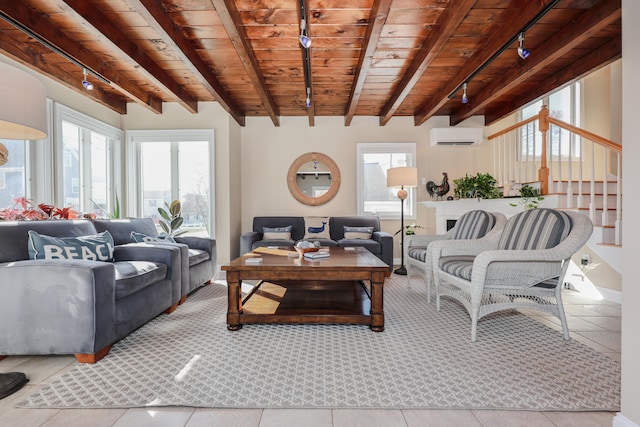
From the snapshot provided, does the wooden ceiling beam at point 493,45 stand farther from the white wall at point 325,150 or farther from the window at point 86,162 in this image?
the window at point 86,162

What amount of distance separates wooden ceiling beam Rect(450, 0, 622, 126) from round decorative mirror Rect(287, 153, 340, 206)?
8.04 feet

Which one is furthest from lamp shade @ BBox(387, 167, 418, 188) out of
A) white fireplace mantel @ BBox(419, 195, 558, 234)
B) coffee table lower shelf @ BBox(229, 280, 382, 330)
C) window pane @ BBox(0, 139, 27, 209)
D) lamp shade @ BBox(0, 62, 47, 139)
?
window pane @ BBox(0, 139, 27, 209)

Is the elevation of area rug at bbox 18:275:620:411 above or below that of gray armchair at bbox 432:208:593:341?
below

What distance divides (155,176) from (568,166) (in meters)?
6.00

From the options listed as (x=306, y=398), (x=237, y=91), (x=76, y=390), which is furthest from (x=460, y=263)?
(x=237, y=91)

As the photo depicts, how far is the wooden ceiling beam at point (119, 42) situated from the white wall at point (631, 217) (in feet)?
10.6

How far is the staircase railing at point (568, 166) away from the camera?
128 inches

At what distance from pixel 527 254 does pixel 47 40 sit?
4137 mm

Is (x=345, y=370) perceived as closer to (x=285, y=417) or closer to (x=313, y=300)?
(x=285, y=417)

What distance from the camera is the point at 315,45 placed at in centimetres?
316

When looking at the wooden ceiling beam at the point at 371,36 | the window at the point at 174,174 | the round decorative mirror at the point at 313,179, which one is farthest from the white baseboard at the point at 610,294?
the window at the point at 174,174

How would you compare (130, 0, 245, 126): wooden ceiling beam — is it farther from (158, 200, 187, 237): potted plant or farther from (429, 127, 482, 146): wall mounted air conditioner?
(429, 127, 482, 146): wall mounted air conditioner

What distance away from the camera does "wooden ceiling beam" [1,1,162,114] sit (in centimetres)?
247

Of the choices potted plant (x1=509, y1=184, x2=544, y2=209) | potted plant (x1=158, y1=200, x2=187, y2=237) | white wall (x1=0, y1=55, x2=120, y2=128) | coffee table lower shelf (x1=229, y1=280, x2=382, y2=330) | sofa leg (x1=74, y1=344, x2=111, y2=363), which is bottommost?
sofa leg (x1=74, y1=344, x2=111, y2=363)
